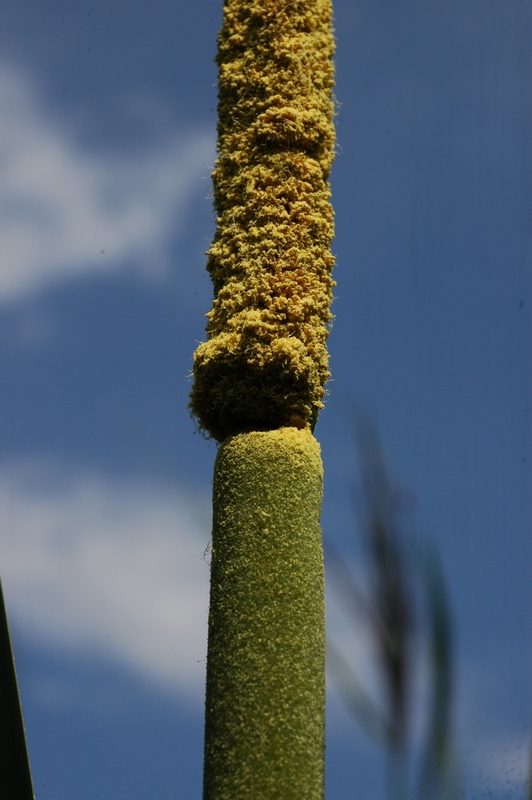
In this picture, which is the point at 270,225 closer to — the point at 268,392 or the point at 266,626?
the point at 268,392

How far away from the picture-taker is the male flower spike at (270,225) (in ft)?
23.9

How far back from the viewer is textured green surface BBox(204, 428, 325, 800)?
619 cm

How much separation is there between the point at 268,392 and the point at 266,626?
5.85 ft

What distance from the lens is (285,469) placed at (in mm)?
6934

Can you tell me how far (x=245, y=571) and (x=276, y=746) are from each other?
1.17 metres

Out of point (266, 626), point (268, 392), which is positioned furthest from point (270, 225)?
point (266, 626)

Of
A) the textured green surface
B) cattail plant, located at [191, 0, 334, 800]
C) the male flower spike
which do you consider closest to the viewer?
the textured green surface

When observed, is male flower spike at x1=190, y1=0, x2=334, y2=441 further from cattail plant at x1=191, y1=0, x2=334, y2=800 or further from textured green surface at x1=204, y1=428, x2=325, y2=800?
textured green surface at x1=204, y1=428, x2=325, y2=800

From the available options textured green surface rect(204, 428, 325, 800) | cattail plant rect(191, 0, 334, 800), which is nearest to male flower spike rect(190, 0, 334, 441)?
cattail plant rect(191, 0, 334, 800)

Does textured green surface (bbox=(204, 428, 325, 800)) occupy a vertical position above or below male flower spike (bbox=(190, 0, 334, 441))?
below

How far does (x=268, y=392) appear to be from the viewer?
7242 millimetres

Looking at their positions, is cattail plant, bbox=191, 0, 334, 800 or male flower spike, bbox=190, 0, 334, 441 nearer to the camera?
cattail plant, bbox=191, 0, 334, 800

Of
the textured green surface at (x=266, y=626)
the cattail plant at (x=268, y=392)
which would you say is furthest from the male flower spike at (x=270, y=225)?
the textured green surface at (x=266, y=626)

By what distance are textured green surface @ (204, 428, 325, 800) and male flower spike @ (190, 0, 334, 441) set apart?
0.39m
